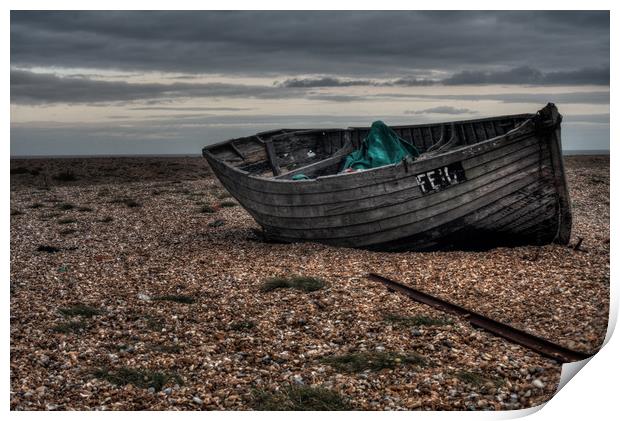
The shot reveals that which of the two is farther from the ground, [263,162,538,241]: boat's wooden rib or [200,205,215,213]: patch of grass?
[263,162,538,241]: boat's wooden rib

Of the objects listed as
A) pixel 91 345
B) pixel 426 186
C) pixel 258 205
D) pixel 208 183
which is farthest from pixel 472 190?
pixel 208 183

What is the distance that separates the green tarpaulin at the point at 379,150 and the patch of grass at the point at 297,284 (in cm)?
372

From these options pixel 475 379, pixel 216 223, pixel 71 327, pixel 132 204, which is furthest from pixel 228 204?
pixel 475 379

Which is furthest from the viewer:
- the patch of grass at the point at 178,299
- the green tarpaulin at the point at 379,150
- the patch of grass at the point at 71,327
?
the green tarpaulin at the point at 379,150

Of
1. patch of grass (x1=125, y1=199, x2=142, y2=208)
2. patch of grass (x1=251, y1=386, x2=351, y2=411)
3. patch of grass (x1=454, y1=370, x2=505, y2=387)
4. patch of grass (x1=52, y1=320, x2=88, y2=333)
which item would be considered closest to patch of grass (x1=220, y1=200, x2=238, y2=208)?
patch of grass (x1=125, y1=199, x2=142, y2=208)

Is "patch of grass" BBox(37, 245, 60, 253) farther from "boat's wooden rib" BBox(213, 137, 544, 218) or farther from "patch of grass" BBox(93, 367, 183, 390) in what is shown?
"patch of grass" BBox(93, 367, 183, 390)

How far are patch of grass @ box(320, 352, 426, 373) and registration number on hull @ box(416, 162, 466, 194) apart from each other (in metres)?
4.33

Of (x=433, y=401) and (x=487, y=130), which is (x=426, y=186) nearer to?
(x=487, y=130)

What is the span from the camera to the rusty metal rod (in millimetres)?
6641

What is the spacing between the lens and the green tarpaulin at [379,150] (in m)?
12.8

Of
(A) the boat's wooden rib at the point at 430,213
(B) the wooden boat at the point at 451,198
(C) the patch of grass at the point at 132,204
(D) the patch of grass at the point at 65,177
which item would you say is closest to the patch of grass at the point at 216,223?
(B) the wooden boat at the point at 451,198

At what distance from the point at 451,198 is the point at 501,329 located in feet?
12.1

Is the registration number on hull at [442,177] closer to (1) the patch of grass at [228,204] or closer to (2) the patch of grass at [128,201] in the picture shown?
(1) the patch of grass at [228,204]
